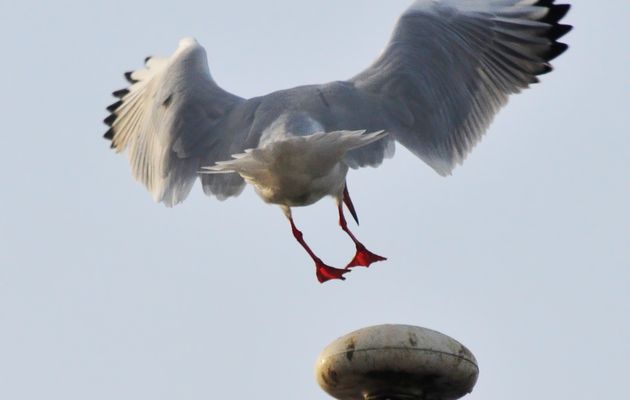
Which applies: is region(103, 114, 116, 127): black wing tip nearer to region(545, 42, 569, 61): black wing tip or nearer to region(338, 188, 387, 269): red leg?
region(338, 188, 387, 269): red leg

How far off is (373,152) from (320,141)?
0.67 metres

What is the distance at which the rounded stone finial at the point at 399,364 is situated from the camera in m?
5.66

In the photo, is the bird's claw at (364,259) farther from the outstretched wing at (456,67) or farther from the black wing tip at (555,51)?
the black wing tip at (555,51)

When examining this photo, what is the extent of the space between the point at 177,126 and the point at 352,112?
4.08ft

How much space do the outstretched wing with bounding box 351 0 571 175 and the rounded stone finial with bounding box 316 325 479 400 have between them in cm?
265

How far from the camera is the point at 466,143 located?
8.75 meters

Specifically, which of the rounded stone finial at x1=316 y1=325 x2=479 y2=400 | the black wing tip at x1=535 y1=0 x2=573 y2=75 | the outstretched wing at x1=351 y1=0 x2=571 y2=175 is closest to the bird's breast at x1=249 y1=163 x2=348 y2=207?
the outstretched wing at x1=351 y1=0 x2=571 y2=175

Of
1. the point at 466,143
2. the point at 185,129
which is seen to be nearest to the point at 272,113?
the point at 185,129

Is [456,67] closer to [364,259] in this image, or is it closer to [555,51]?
[555,51]

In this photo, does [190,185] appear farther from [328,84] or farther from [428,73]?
[428,73]

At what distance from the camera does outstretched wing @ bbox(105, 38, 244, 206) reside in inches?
335

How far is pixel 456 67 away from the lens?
8.84m

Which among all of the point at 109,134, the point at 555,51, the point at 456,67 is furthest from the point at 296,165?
the point at 109,134

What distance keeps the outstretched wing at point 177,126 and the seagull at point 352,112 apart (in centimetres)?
1
